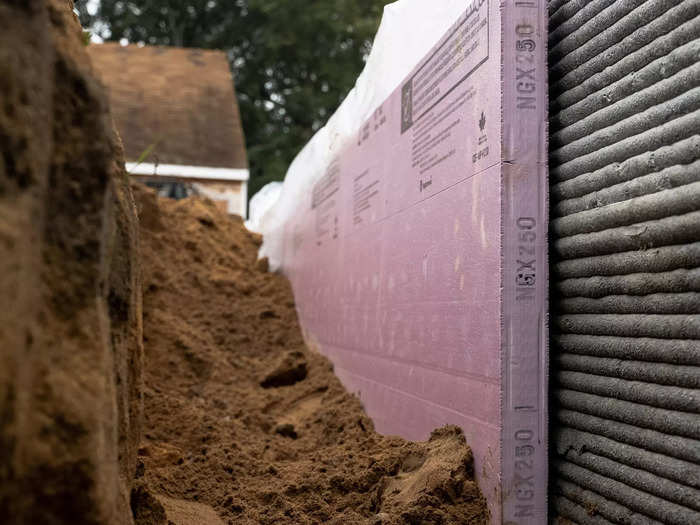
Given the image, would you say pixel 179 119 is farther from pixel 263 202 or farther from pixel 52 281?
pixel 52 281

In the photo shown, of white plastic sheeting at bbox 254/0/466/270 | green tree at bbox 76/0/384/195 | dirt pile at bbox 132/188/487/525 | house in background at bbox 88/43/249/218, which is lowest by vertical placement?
dirt pile at bbox 132/188/487/525

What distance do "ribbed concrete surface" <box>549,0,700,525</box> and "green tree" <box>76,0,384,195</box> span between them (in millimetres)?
18041

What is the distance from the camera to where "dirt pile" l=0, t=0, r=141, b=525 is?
44.3 inches

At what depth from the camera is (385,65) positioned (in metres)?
4.11

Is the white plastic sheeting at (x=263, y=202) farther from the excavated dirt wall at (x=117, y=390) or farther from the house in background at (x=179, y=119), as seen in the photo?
the excavated dirt wall at (x=117, y=390)

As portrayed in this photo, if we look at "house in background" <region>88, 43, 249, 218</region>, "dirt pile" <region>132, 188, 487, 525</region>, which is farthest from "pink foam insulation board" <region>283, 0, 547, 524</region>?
"house in background" <region>88, 43, 249, 218</region>

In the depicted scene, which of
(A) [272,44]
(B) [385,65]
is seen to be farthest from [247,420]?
(A) [272,44]

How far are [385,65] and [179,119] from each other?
1017 centimetres

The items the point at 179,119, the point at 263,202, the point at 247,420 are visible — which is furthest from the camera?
the point at 179,119

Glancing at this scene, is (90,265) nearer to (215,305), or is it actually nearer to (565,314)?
(565,314)

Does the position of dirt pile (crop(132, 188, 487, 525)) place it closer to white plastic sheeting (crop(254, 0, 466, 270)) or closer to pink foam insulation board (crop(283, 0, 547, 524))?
pink foam insulation board (crop(283, 0, 547, 524))

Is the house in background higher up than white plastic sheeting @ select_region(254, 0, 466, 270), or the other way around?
the house in background

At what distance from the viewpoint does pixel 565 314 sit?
2.45 metres

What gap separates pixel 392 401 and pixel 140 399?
1.68 metres
